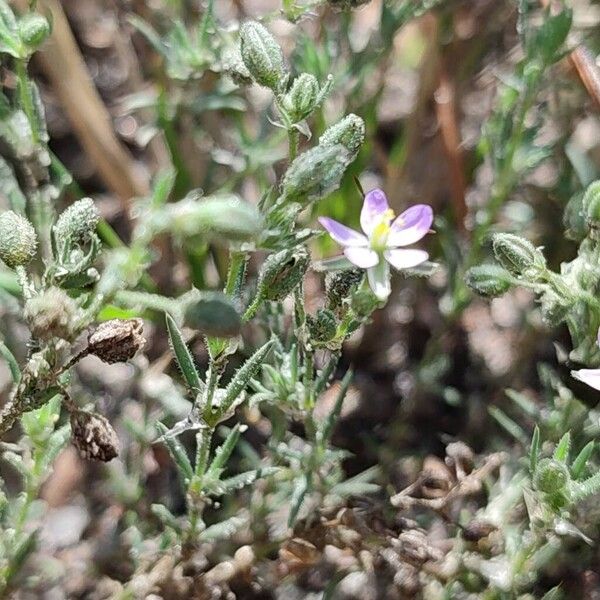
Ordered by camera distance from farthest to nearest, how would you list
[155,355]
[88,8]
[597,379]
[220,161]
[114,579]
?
[88,8], [155,355], [220,161], [114,579], [597,379]

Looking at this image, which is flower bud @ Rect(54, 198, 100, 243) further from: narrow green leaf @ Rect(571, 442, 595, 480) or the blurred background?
narrow green leaf @ Rect(571, 442, 595, 480)

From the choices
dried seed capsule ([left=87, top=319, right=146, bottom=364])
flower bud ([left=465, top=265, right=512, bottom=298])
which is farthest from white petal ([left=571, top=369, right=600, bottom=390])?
dried seed capsule ([left=87, top=319, right=146, bottom=364])

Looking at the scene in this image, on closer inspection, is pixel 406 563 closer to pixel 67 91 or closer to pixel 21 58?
pixel 21 58

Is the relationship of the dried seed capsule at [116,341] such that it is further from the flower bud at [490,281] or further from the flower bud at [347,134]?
the flower bud at [490,281]

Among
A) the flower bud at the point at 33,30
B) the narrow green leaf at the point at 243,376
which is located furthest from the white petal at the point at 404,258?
the flower bud at the point at 33,30

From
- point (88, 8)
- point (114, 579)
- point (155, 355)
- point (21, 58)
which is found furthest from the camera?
point (88, 8)

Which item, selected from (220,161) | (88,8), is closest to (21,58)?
(220,161)
